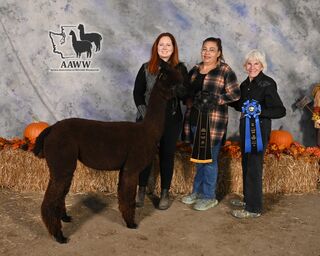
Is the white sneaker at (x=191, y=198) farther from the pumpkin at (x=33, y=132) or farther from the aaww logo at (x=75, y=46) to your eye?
the aaww logo at (x=75, y=46)

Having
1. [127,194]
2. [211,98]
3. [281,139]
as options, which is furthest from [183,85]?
[281,139]

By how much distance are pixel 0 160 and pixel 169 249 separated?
2.39 meters

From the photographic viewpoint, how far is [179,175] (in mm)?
4664

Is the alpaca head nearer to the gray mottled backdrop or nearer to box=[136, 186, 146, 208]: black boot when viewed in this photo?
box=[136, 186, 146, 208]: black boot

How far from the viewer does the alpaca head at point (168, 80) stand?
11.6 feet

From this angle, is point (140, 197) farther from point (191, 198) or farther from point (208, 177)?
point (208, 177)

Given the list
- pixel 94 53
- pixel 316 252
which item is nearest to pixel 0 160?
pixel 94 53

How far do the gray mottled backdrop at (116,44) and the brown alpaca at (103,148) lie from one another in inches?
72.4

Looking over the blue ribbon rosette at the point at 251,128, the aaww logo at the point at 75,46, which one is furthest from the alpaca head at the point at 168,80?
the aaww logo at the point at 75,46

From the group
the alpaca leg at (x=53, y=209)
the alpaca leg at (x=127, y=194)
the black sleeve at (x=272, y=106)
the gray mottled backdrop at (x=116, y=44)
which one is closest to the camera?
the alpaca leg at (x=53, y=209)

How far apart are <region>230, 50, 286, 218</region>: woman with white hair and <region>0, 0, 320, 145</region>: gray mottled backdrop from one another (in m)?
1.63

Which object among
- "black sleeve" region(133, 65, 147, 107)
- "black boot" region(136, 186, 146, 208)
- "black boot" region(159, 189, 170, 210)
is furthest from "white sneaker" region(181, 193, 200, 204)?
"black sleeve" region(133, 65, 147, 107)

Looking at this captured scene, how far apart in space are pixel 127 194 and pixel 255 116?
1268 millimetres

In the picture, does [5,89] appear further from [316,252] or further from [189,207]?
[316,252]
